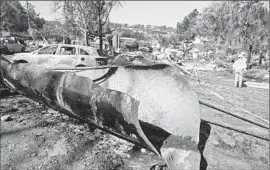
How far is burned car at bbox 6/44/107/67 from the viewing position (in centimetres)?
803

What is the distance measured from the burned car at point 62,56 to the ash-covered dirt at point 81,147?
369cm

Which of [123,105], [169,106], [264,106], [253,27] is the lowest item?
[264,106]

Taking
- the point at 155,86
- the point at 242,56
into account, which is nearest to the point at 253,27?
A: the point at 242,56

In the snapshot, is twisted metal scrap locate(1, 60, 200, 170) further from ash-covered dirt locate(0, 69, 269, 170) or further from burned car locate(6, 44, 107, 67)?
burned car locate(6, 44, 107, 67)

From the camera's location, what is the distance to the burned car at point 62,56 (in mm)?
8031

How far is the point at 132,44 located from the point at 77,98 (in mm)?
34227

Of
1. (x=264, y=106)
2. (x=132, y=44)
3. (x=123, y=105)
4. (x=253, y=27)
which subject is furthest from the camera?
(x=132, y=44)

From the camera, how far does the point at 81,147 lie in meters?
3.37

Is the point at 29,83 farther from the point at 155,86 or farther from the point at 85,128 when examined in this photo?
the point at 155,86

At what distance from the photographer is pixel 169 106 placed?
12.0ft

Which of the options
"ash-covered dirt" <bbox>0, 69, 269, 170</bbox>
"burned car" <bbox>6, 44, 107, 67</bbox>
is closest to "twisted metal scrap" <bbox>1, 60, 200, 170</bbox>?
"ash-covered dirt" <bbox>0, 69, 269, 170</bbox>

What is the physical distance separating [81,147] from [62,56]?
5.93m

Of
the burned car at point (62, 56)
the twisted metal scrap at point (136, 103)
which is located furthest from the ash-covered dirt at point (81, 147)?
the burned car at point (62, 56)

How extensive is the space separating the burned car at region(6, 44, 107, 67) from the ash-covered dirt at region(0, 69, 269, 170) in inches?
145
